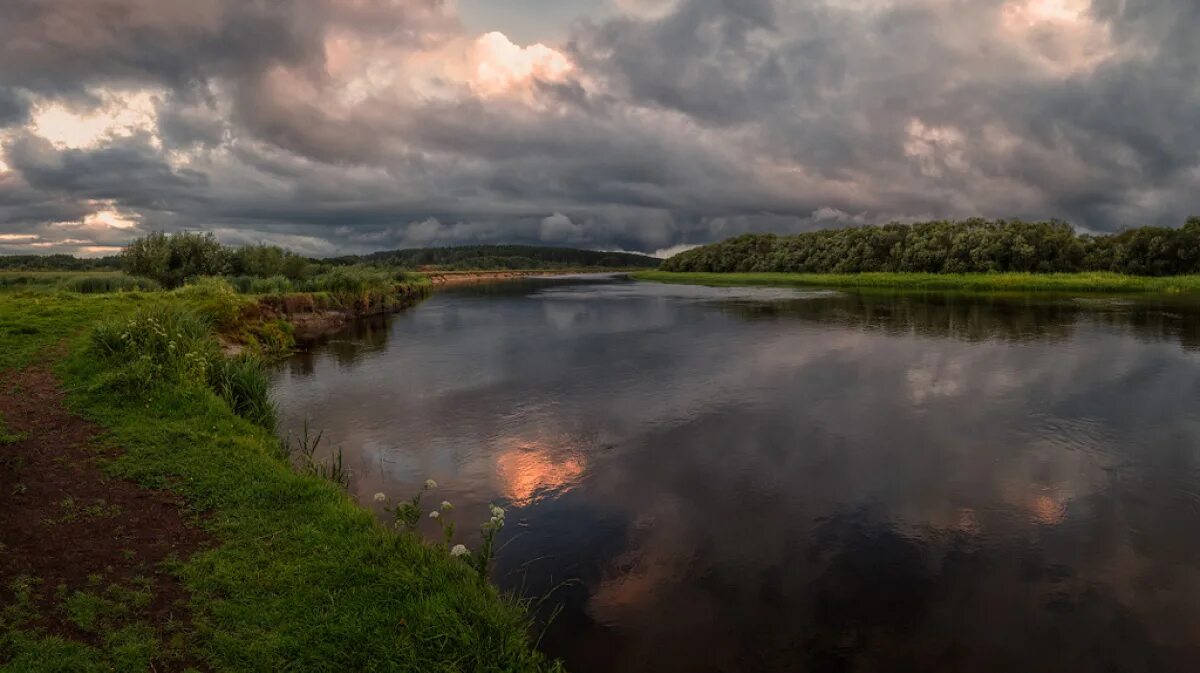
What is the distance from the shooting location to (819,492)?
1105cm

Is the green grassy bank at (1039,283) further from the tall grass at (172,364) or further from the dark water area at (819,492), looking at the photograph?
the tall grass at (172,364)

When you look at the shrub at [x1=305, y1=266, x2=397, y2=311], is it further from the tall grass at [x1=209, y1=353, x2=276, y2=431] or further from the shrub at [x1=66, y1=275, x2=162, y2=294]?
the tall grass at [x1=209, y1=353, x2=276, y2=431]

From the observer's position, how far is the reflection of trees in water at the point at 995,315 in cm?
3139

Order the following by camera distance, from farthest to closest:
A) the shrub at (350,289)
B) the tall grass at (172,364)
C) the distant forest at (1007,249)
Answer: the distant forest at (1007,249)
the shrub at (350,289)
the tall grass at (172,364)

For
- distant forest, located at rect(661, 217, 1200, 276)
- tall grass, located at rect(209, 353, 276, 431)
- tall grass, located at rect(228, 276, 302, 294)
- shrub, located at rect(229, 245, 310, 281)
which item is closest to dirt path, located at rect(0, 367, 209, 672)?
tall grass, located at rect(209, 353, 276, 431)

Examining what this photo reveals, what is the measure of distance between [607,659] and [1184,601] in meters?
7.52

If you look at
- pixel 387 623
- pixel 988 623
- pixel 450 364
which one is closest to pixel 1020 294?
pixel 450 364

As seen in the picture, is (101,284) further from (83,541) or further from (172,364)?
(83,541)

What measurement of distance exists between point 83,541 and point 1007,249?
99748mm

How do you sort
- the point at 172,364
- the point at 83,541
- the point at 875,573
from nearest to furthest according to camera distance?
the point at 83,541 < the point at 875,573 < the point at 172,364

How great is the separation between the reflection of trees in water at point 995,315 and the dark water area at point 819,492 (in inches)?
256

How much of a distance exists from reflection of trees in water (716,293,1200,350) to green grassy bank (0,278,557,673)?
101 feet

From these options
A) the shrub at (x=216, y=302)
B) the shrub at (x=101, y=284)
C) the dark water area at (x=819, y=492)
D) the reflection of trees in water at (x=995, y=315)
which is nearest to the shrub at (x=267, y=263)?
the shrub at (x=101, y=284)

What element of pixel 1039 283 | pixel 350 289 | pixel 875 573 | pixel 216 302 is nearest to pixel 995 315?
pixel 1039 283
